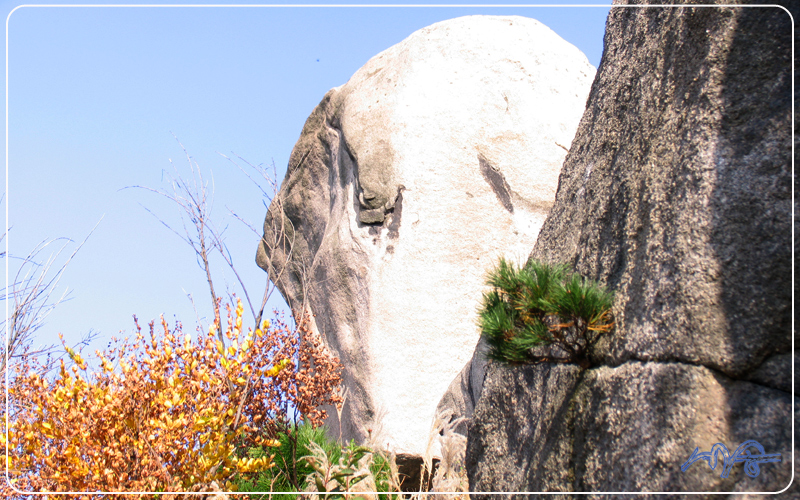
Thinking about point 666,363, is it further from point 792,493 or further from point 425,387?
point 425,387

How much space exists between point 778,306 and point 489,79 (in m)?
5.63

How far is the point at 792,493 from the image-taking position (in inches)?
57.9

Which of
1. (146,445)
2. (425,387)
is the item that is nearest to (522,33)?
(425,387)

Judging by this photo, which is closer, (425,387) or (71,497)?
(71,497)

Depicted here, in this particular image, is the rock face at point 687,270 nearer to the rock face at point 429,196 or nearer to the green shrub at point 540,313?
the green shrub at point 540,313

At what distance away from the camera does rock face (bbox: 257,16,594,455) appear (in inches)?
240

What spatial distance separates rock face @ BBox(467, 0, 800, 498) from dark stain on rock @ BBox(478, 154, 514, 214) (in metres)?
4.08

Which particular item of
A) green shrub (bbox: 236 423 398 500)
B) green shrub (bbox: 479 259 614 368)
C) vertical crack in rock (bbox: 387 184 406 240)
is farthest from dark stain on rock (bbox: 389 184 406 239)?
green shrub (bbox: 479 259 614 368)

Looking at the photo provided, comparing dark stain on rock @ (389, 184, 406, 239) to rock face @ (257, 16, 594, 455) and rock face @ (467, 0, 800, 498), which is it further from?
rock face @ (467, 0, 800, 498)

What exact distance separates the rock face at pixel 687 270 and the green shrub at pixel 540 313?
73 millimetres

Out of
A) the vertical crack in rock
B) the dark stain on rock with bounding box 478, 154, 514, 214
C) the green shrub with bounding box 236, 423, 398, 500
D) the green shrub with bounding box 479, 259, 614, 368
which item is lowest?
the green shrub with bounding box 236, 423, 398, 500

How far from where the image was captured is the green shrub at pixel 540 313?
78.3 inches

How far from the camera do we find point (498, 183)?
6.55 meters

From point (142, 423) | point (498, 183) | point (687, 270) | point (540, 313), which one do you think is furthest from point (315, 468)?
point (498, 183)
